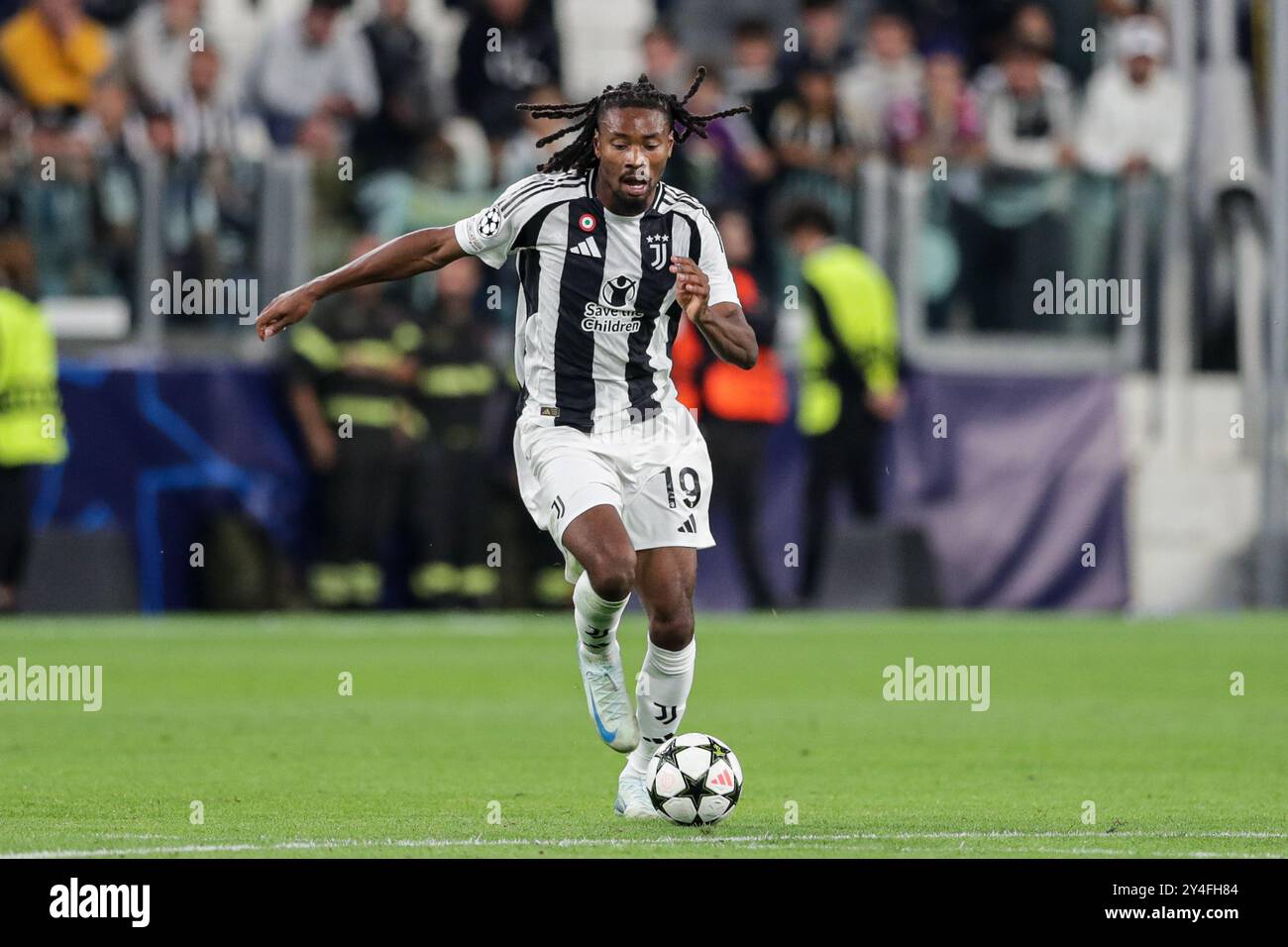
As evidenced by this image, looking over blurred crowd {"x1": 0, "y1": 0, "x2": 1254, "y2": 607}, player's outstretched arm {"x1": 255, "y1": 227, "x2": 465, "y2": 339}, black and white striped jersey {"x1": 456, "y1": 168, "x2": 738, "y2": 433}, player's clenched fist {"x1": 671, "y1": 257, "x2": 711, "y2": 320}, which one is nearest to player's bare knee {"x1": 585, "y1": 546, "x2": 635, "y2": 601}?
black and white striped jersey {"x1": 456, "y1": 168, "x2": 738, "y2": 433}

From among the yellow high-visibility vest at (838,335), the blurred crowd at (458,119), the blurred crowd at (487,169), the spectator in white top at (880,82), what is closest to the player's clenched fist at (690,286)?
the blurred crowd at (487,169)

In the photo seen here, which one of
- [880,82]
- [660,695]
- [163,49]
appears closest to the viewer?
[660,695]

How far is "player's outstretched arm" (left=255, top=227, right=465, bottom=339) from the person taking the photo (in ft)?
27.0

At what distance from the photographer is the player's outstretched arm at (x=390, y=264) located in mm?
8219

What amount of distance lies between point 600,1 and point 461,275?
19.2 feet

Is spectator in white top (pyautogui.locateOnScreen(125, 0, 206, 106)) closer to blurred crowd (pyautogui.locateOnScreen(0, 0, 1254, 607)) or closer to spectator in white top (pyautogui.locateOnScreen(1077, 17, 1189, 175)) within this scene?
blurred crowd (pyautogui.locateOnScreen(0, 0, 1254, 607))

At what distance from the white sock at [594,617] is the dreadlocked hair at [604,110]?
1.43 m

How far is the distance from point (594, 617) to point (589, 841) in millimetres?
1146

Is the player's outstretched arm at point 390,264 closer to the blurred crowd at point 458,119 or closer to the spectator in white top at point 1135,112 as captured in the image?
the blurred crowd at point 458,119

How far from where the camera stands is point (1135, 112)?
19.0 m

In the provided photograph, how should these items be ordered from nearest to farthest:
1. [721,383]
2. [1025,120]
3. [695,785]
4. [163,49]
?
[695,785]
[721,383]
[163,49]
[1025,120]

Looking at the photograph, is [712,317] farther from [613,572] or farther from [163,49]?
[163,49]

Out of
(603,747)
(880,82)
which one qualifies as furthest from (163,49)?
(603,747)
